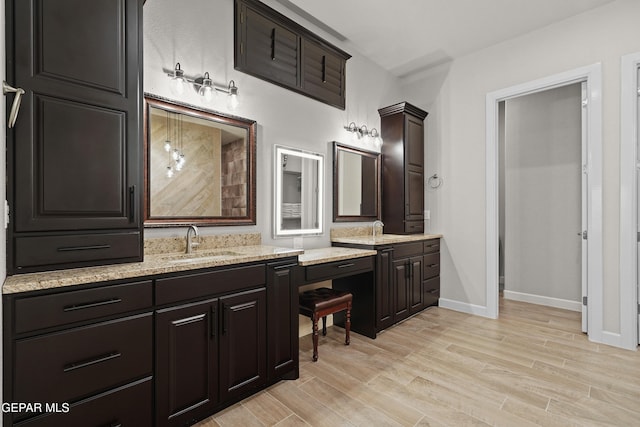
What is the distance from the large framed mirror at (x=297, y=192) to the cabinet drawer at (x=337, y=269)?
54cm

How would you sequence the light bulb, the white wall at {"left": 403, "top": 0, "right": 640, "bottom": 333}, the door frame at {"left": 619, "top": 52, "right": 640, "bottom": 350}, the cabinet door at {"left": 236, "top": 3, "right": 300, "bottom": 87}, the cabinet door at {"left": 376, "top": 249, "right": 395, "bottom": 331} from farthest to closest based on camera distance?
1. the cabinet door at {"left": 376, "top": 249, "right": 395, "bottom": 331}
2. the white wall at {"left": 403, "top": 0, "right": 640, "bottom": 333}
3. the door frame at {"left": 619, "top": 52, "right": 640, "bottom": 350}
4. the cabinet door at {"left": 236, "top": 3, "right": 300, "bottom": 87}
5. the light bulb

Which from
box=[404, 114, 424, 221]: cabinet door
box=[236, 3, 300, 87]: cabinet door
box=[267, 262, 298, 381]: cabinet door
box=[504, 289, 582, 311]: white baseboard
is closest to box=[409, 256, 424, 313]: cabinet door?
box=[404, 114, 424, 221]: cabinet door

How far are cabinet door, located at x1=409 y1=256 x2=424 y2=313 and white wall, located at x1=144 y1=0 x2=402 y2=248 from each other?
1.02m

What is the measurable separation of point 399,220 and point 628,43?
2.56 m

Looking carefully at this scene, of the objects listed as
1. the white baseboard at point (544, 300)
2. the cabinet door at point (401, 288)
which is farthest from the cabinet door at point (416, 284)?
the white baseboard at point (544, 300)

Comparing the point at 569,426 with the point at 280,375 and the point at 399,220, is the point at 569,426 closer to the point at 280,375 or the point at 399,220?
the point at 280,375

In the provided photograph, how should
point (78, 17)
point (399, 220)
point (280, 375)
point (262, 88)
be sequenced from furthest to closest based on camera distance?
point (399, 220), point (262, 88), point (280, 375), point (78, 17)

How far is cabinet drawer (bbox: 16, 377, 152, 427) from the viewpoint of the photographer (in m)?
1.29

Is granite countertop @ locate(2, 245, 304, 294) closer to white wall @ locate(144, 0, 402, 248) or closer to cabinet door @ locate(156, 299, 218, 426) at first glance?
cabinet door @ locate(156, 299, 218, 426)

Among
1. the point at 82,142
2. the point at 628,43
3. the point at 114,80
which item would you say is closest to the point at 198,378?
the point at 82,142

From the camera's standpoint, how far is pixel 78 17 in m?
1.52

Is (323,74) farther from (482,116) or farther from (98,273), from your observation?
(98,273)

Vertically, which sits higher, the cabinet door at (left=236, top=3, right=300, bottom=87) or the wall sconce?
the cabinet door at (left=236, top=3, right=300, bottom=87)

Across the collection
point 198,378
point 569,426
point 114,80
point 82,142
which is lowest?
point 569,426
